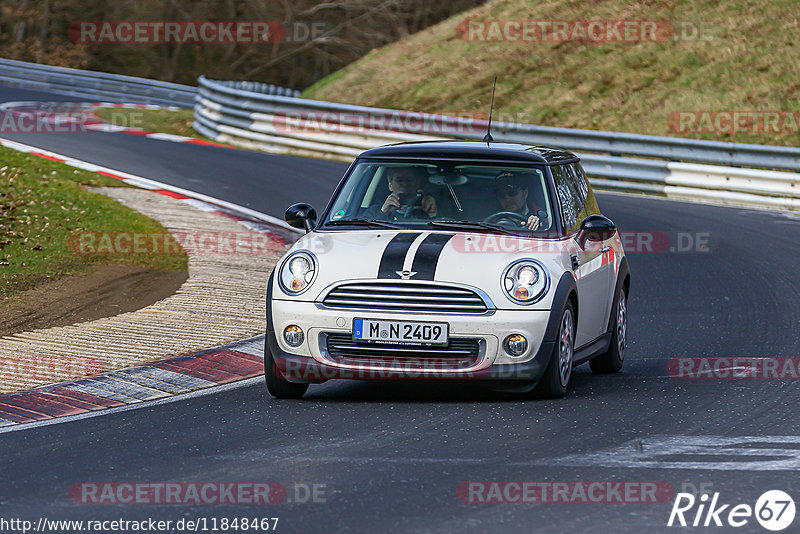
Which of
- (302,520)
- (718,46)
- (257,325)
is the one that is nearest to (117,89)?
(718,46)

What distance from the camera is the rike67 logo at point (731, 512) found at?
5.27m

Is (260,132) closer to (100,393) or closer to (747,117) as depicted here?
(747,117)

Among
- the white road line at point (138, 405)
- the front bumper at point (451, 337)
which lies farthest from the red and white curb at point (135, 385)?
the front bumper at point (451, 337)

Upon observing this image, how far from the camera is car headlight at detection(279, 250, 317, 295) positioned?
780 cm

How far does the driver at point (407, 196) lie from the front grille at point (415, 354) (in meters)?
1.18

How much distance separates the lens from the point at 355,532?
203 inches

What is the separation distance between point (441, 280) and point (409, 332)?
0.36 metres

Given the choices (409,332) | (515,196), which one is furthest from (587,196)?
(409,332)

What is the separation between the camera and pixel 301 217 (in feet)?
28.2

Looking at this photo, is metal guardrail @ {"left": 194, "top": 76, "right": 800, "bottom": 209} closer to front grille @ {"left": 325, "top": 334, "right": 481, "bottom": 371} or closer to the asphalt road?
the asphalt road

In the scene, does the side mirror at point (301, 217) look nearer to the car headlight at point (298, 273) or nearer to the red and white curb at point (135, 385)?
the car headlight at point (298, 273)

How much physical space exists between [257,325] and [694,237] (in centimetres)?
752

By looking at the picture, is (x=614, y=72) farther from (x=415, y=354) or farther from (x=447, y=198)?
(x=415, y=354)

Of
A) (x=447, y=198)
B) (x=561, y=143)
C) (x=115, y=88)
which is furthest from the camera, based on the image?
(x=115, y=88)
